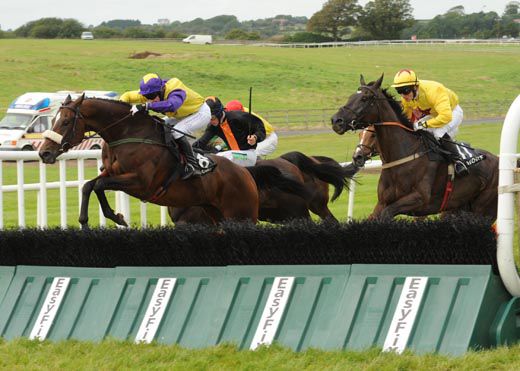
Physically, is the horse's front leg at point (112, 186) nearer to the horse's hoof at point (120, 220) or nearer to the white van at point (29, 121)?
the horse's hoof at point (120, 220)

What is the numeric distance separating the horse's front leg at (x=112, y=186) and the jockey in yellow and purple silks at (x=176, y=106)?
49 cm

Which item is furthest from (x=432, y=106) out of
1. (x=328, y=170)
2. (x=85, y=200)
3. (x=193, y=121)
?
(x=85, y=200)

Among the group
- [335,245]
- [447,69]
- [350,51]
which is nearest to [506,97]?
[447,69]

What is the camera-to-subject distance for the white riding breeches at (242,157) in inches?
381

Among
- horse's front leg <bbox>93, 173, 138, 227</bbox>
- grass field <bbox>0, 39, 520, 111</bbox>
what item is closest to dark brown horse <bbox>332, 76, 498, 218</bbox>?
horse's front leg <bbox>93, 173, 138, 227</bbox>

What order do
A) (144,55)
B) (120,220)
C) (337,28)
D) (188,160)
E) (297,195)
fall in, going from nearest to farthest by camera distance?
(120,220) < (188,160) < (297,195) < (144,55) < (337,28)

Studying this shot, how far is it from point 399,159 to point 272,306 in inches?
157

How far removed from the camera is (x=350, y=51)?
8088cm

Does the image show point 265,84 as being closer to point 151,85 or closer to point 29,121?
point 29,121

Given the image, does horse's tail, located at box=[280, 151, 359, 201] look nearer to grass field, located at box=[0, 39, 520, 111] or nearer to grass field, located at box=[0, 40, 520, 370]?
grass field, located at box=[0, 40, 520, 370]

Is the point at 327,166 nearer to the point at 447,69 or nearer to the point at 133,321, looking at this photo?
the point at 133,321

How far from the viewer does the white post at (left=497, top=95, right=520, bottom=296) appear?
5.02 meters

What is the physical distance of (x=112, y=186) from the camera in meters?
8.49

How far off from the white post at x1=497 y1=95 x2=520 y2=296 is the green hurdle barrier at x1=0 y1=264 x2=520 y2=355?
0.08 metres
